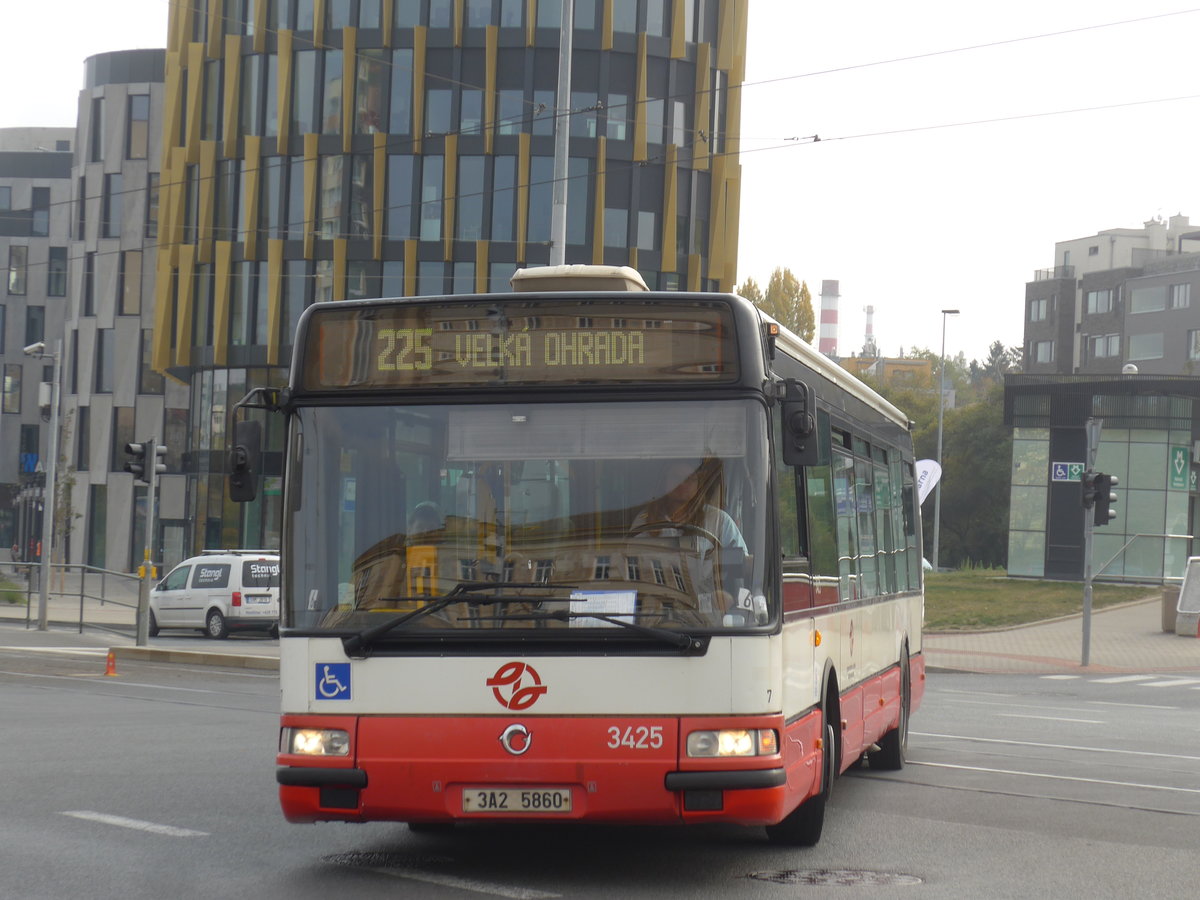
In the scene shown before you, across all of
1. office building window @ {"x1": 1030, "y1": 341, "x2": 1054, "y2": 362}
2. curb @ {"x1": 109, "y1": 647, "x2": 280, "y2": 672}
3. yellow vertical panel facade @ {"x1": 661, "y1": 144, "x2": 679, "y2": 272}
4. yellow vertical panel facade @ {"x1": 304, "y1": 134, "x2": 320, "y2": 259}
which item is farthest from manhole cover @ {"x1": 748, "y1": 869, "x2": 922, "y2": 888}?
office building window @ {"x1": 1030, "y1": 341, "x2": 1054, "y2": 362}

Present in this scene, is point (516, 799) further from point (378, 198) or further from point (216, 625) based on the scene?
point (378, 198)

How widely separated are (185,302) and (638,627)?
50141 millimetres

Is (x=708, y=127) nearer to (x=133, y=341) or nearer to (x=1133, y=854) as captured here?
(x=133, y=341)

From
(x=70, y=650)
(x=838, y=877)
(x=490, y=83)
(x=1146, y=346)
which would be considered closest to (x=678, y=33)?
(x=490, y=83)

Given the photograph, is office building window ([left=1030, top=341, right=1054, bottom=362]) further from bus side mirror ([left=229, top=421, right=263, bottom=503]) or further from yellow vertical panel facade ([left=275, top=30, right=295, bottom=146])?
bus side mirror ([left=229, top=421, right=263, bottom=503])

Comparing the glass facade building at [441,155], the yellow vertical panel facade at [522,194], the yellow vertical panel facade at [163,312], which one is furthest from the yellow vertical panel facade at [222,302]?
the yellow vertical panel facade at [522,194]

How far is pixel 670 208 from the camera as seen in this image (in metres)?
51.7

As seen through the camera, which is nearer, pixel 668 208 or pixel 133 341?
pixel 668 208

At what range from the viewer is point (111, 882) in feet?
25.3

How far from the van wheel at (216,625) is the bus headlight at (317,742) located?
26.2 metres

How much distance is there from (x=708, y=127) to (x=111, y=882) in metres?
46.5

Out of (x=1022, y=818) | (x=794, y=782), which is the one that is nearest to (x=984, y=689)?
(x=1022, y=818)

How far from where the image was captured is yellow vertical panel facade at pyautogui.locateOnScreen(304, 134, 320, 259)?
5291 cm

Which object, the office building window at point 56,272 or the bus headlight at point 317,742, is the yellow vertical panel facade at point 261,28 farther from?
the bus headlight at point 317,742
